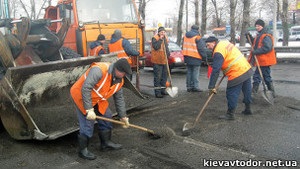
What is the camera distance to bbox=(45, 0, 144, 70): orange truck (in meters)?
8.21

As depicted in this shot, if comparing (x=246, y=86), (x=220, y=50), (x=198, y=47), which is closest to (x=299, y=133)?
(x=246, y=86)

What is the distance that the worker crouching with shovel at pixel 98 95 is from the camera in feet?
13.2

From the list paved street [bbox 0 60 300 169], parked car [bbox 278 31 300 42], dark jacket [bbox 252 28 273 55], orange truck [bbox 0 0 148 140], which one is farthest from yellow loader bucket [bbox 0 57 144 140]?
parked car [bbox 278 31 300 42]

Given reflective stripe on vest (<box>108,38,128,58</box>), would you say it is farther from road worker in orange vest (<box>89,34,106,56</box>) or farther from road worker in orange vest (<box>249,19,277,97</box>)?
road worker in orange vest (<box>249,19,277,97</box>)

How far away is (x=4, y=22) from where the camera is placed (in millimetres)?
5926

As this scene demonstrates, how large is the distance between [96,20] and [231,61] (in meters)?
4.06

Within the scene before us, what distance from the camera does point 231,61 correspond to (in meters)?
5.57

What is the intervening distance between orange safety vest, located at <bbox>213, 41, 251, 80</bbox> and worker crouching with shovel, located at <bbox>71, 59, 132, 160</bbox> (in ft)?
6.31

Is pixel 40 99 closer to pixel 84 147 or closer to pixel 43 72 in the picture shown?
pixel 43 72

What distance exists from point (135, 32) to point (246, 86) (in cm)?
392

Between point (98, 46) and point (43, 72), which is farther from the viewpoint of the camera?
point (98, 46)

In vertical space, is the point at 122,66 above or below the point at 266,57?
above

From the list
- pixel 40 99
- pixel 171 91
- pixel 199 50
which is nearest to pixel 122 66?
pixel 40 99

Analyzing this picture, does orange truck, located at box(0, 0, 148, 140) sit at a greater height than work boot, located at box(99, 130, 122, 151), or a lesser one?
greater
